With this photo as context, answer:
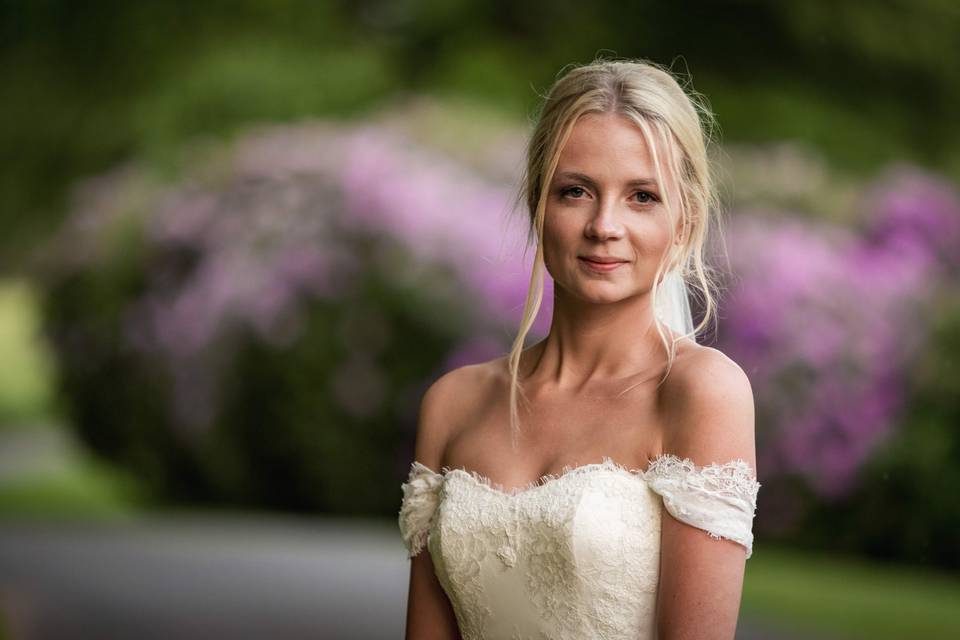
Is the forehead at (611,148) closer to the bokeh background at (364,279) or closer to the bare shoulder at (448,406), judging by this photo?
the bare shoulder at (448,406)

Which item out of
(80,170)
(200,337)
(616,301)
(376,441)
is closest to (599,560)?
(616,301)

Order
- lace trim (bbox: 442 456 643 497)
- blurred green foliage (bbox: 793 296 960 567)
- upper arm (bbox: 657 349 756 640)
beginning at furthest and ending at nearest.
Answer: blurred green foliage (bbox: 793 296 960 567) < lace trim (bbox: 442 456 643 497) < upper arm (bbox: 657 349 756 640)

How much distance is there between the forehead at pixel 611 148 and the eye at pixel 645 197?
0.12 feet

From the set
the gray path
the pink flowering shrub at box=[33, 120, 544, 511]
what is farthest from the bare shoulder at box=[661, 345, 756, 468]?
the pink flowering shrub at box=[33, 120, 544, 511]

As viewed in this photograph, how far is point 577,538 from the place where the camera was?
1959mm

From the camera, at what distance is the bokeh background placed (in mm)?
6852

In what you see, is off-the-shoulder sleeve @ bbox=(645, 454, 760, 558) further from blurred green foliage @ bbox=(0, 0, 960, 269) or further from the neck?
blurred green foliage @ bbox=(0, 0, 960, 269)

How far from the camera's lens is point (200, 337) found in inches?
330

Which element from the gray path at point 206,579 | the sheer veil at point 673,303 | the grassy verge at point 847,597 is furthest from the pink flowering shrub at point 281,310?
the sheer veil at point 673,303

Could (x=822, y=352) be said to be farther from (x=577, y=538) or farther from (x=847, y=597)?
(x=577, y=538)

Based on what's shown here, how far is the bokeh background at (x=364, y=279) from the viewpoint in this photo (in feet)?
22.5

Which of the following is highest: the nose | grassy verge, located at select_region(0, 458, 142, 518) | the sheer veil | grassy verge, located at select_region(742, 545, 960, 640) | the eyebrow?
the eyebrow

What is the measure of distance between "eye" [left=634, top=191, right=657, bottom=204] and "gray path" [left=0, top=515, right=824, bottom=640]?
4.12m

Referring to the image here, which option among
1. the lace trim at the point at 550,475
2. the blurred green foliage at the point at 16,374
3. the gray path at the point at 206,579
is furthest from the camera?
the blurred green foliage at the point at 16,374
